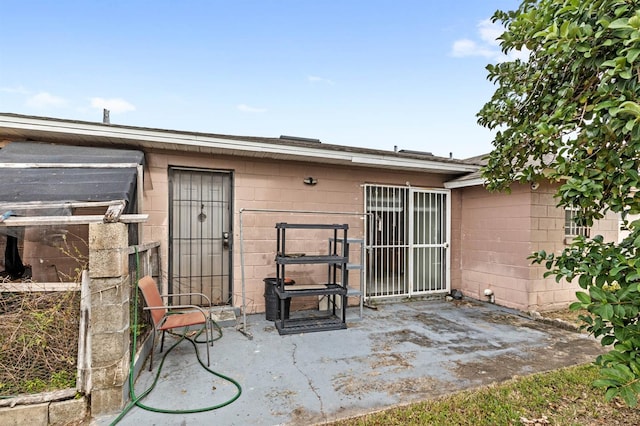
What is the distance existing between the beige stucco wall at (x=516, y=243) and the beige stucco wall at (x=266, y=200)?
7.31 feet

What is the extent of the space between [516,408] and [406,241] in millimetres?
3807

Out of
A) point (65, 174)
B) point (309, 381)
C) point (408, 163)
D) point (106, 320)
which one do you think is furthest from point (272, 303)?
point (408, 163)

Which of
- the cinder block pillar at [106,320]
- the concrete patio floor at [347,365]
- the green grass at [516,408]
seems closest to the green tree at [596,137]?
the green grass at [516,408]

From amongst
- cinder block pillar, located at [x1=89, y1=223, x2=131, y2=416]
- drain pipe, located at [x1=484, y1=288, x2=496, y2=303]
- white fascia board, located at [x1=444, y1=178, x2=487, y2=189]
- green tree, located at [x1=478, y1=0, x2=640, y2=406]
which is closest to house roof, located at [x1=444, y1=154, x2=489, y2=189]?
white fascia board, located at [x1=444, y1=178, x2=487, y2=189]

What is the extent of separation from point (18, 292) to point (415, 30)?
26.3 ft

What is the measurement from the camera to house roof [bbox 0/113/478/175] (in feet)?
12.3

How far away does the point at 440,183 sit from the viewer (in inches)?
257

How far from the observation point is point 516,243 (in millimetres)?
5523

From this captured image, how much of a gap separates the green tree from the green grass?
142cm

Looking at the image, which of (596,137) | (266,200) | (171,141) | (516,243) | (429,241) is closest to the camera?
(596,137)

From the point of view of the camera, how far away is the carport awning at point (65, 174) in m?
3.16

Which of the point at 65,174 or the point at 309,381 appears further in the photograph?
the point at 65,174

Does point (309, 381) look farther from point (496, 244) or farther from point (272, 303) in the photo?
point (496, 244)

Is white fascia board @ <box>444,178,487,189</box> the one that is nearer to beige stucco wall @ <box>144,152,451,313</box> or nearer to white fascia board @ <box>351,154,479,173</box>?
white fascia board @ <box>351,154,479,173</box>
